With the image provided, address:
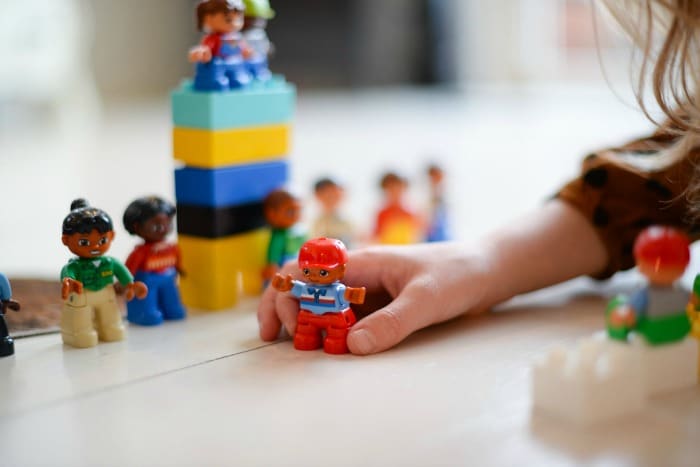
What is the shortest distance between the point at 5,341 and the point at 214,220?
309mm

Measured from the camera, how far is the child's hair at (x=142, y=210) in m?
1.07

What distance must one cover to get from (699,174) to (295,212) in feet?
1.64

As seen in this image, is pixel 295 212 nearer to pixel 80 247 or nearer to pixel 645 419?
pixel 80 247

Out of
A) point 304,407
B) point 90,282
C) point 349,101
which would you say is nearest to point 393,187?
point 90,282

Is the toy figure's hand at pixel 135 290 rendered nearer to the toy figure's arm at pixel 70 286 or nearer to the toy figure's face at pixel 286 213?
the toy figure's arm at pixel 70 286

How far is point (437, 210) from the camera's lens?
1532mm

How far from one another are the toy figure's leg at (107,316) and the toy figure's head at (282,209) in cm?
29

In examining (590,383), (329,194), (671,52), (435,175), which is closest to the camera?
(590,383)

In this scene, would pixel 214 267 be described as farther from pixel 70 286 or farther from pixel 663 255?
pixel 663 255

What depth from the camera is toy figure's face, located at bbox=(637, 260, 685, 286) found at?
0.75 meters

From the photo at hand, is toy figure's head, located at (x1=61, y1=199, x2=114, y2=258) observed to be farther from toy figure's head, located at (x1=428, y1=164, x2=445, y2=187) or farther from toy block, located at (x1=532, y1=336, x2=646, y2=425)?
toy figure's head, located at (x1=428, y1=164, x2=445, y2=187)

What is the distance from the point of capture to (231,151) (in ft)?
3.88

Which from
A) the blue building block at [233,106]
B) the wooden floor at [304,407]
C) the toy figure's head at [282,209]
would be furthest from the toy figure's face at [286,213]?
the wooden floor at [304,407]

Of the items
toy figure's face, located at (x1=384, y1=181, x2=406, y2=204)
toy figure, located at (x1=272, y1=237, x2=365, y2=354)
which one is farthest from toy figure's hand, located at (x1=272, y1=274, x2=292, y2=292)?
toy figure's face, located at (x1=384, y1=181, x2=406, y2=204)
